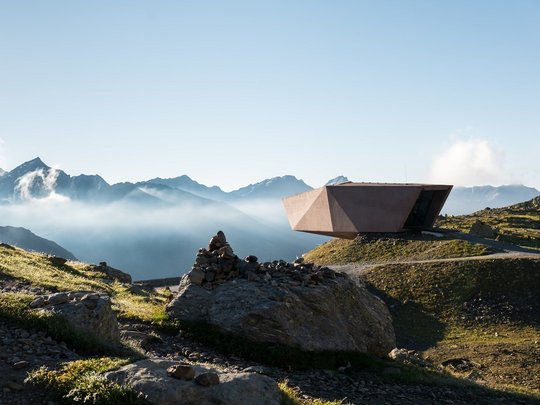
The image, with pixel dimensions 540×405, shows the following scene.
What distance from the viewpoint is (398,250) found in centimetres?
5406

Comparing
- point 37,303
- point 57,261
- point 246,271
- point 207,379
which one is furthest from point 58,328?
point 57,261

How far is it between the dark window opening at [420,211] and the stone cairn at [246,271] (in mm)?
43312

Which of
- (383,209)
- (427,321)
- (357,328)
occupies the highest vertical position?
(383,209)

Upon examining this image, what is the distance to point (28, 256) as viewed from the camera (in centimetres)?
3288

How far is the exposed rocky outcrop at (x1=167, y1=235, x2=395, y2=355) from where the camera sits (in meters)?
17.6

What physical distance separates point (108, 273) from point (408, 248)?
31266 millimetres

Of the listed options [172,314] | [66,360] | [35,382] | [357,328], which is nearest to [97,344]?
[66,360]

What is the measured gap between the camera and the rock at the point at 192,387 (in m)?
9.42

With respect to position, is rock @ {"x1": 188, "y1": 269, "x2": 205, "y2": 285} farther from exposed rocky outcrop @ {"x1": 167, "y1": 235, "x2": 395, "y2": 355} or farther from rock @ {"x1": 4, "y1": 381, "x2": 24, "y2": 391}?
rock @ {"x1": 4, "y1": 381, "x2": 24, "y2": 391}

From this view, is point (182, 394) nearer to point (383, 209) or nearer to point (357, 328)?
point (357, 328)

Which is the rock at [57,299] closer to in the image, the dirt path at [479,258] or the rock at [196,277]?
the rock at [196,277]

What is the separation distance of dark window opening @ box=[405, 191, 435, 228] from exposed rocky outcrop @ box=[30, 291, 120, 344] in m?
52.9

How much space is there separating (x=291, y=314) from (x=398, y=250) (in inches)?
1499

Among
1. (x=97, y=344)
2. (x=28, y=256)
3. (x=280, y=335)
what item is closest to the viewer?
(x=97, y=344)
